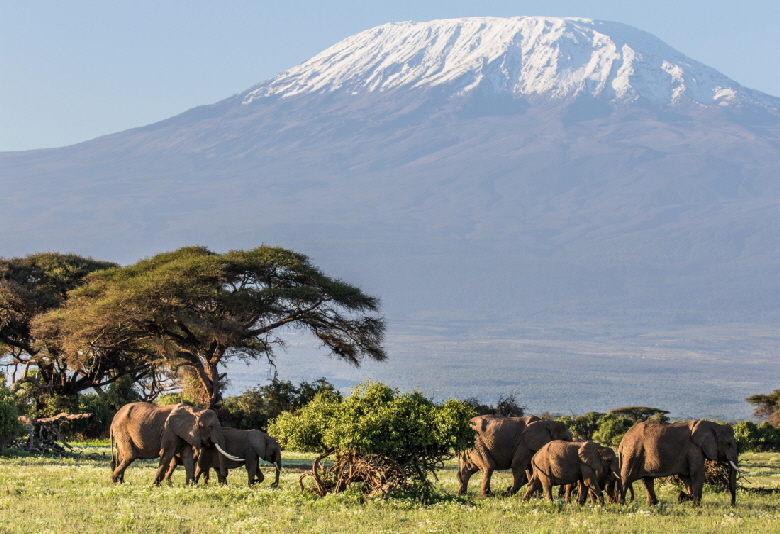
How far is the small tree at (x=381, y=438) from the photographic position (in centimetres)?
2050

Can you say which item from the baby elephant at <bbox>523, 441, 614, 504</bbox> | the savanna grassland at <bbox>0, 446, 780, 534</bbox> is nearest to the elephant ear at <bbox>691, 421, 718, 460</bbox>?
the savanna grassland at <bbox>0, 446, 780, 534</bbox>

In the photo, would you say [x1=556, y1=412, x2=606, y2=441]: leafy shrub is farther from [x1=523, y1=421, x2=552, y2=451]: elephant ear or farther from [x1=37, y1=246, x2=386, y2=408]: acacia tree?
[x1=523, y1=421, x2=552, y2=451]: elephant ear

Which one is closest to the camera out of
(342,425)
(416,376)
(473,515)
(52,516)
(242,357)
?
(52,516)

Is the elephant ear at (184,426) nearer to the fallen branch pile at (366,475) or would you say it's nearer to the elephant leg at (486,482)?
the fallen branch pile at (366,475)

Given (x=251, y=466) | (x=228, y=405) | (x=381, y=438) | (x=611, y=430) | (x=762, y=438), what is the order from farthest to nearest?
1. (x=762, y=438)
2. (x=611, y=430)
3. (x=228, y=405)
4. (x=251, y=466)
5. (x=381, y=438)

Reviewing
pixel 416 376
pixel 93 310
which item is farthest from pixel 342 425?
pixel 416 376

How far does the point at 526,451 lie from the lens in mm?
22750

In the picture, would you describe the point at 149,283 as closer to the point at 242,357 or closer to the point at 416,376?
the point at 242,357

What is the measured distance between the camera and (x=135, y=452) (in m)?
22.9

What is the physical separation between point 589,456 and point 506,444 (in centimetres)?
251

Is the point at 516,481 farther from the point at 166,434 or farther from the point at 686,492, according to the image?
the point at 166,434

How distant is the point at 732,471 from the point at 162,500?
11939 mm

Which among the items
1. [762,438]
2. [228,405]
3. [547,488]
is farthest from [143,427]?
[762,438]

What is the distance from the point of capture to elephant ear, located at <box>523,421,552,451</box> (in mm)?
22719
